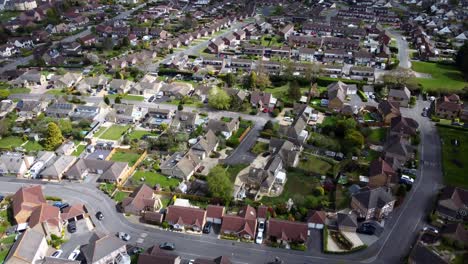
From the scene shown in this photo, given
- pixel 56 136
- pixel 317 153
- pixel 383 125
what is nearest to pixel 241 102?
pixel 317 153

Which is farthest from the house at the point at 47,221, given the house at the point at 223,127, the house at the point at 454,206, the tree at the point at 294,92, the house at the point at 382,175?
the tree at the point at 294,92


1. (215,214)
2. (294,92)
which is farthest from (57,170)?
(294,92)

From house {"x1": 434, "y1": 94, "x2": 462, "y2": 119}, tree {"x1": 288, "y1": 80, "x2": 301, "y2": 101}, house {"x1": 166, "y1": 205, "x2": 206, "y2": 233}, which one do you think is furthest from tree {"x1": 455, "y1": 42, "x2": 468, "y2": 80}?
house {"x1": 166, "y1": 205, "x2": 206, "y2": 233}

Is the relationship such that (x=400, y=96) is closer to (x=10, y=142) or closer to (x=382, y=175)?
(x=382, y=175)

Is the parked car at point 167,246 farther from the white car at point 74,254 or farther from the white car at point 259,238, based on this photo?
the white car at point 259,238

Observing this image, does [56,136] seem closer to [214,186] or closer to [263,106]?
[214,186]

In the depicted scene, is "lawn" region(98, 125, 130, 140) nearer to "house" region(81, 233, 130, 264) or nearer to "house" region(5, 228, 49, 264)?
"house" region(5, 228, 49, 264)
